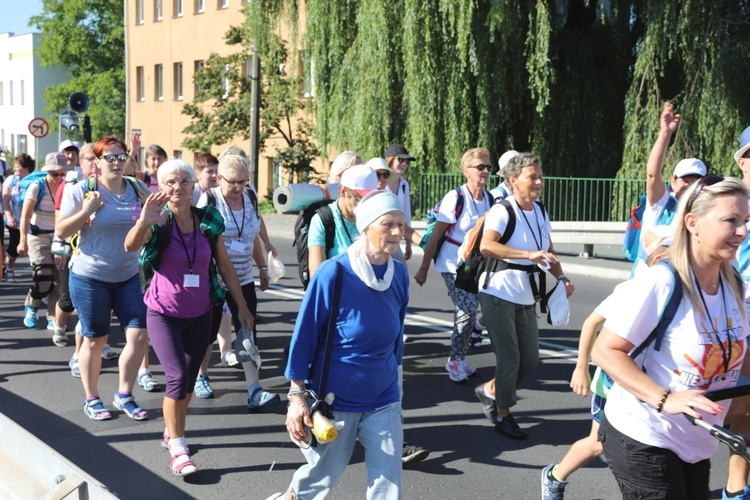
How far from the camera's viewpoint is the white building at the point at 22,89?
6631cm

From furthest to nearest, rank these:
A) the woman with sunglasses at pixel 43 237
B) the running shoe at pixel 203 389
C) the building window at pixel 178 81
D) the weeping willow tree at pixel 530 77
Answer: the building window at pixel 178 81, the weeping willow tree at pixel 530 77, the woman with sunglasses at pixel 43 237, the running shoe at pixel 203 389

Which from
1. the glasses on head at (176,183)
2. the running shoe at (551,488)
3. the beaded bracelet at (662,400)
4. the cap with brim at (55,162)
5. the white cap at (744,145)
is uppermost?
the white cap at (744,145)

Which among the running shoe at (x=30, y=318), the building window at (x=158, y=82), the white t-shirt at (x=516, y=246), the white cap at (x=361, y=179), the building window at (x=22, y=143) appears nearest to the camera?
the white cap at (x=361, y=179)

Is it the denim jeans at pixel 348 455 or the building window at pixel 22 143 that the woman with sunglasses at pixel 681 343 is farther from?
the building window at pixel 22 143

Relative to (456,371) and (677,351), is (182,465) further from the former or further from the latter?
(677,351)

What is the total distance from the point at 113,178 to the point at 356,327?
3042mm

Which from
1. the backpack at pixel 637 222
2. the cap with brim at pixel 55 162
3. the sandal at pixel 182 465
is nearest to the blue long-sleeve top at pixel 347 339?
the sandal at pixel 182 465

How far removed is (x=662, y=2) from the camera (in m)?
17.3

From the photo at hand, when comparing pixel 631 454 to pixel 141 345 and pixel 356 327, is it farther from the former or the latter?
pixel 141 345

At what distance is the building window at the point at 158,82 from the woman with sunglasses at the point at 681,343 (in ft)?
145

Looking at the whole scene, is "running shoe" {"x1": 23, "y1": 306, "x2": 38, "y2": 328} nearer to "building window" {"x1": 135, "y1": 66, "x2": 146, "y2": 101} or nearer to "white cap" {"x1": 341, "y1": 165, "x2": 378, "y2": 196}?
"white cap" {"x1": 341, "y1": 165, "x2": 378, "y2": 196}

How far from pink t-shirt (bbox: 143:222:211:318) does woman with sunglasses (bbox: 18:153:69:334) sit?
4.51 meters

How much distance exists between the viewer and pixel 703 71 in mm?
17281

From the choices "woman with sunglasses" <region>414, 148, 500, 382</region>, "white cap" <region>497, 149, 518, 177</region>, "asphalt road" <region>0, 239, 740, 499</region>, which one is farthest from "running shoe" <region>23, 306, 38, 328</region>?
"white cap" <region>497, 149, 518, 177</region>
